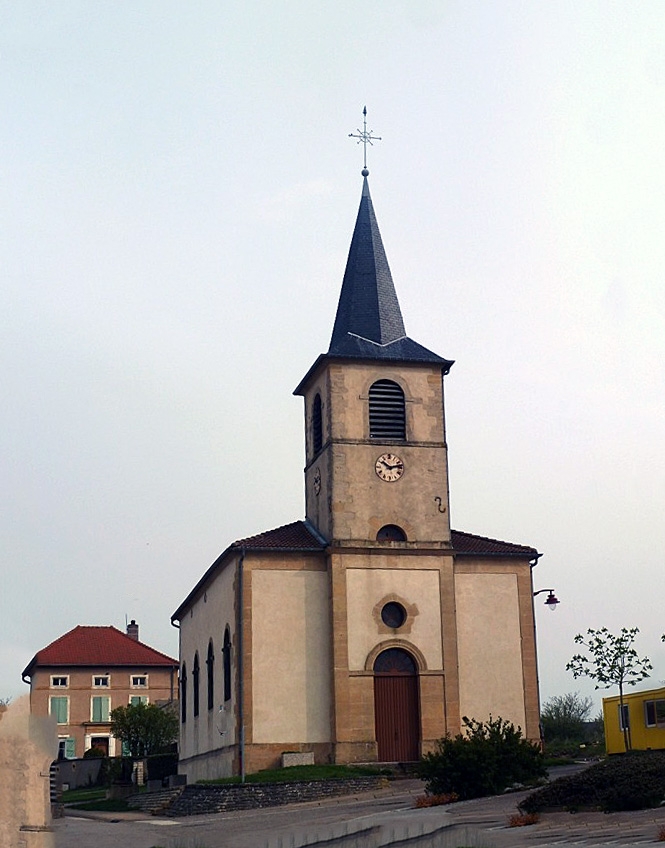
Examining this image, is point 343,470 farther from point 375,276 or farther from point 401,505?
point 375,276

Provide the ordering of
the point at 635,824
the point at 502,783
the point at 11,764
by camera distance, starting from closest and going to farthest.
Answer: the point at 11,764
the point at 635,824
the point at 502,783

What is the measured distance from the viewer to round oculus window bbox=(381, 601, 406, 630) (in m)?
38.2

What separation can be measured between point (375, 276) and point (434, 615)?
13.0m

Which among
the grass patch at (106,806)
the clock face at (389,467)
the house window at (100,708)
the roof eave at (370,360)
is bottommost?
the grass patch at (106,806)

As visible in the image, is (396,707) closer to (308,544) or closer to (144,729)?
(308,544)

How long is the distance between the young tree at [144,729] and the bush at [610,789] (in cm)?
4354

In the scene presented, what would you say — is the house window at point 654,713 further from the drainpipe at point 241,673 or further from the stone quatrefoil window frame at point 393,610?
the drainpipe at point 241,673

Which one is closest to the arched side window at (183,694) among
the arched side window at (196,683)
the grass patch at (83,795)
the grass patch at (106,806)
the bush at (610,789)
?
the arched side window at (196,683)

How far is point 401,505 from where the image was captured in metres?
39.4

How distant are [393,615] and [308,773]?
251 inches

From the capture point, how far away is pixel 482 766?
25.0 metres

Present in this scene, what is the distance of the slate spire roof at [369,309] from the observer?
4128 centimetres

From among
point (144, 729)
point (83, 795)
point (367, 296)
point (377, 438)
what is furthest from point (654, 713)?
point (144, 729)

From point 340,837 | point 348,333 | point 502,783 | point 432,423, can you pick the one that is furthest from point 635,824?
point 348,333
